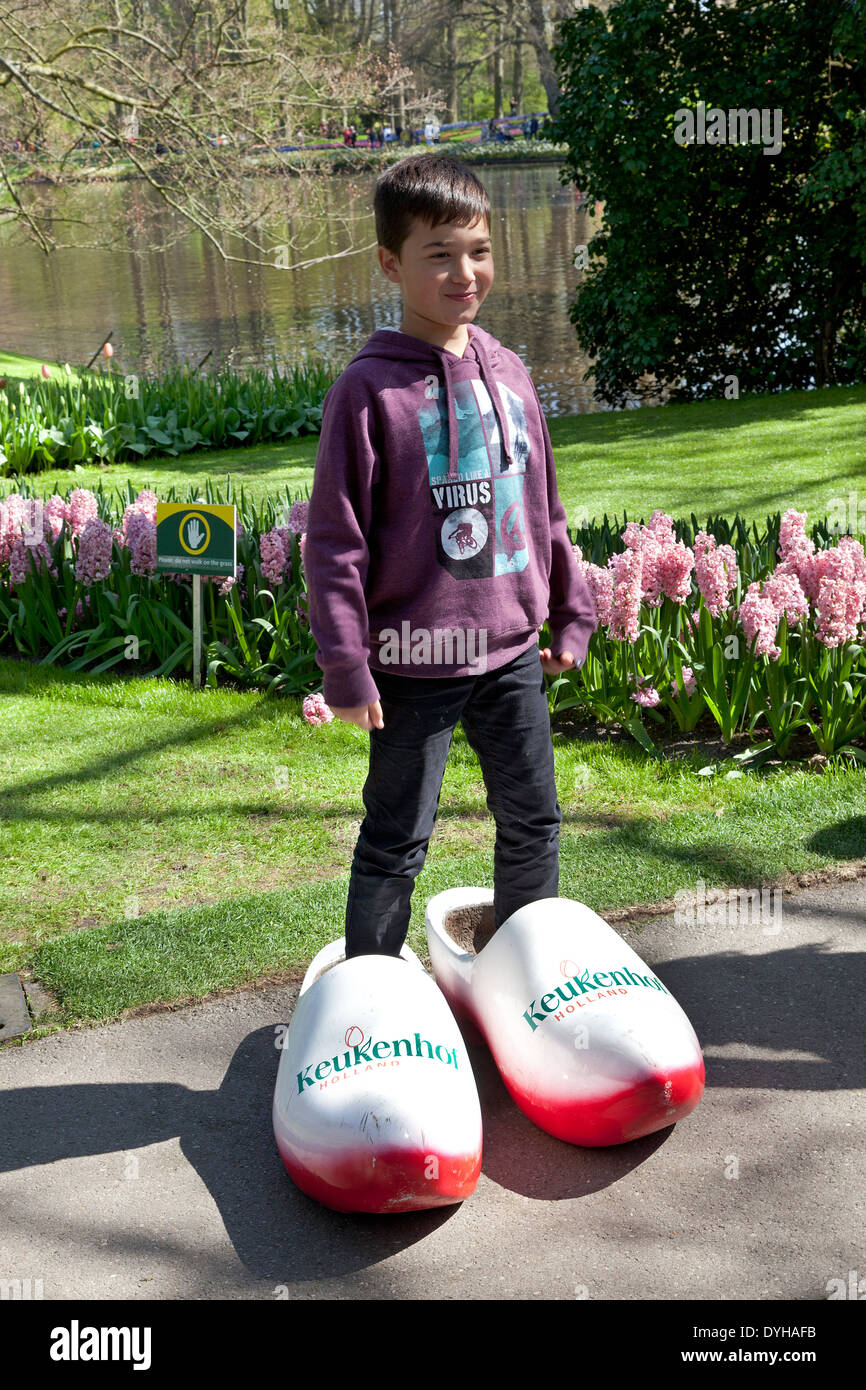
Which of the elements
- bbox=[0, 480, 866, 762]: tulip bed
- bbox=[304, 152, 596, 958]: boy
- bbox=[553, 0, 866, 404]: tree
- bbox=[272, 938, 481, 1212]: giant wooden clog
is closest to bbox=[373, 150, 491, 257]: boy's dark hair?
bbox=[304, 152, 596, 958]: boy

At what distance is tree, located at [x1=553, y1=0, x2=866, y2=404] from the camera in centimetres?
1026

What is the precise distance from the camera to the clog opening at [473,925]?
2.71 meters

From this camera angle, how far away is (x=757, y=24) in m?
10.4

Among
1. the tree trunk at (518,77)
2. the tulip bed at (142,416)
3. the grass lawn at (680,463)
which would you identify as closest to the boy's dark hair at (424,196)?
the grass lawn at (680,463)

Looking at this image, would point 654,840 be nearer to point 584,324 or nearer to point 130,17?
point 584,324

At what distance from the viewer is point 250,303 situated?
65.5ft

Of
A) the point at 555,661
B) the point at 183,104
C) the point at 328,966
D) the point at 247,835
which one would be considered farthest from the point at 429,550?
the point at 183,104

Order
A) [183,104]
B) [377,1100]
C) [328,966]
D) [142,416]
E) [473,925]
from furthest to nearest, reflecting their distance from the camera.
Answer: [183,104] → [142,416] → [473,925] → [328,966] → [377,1100]

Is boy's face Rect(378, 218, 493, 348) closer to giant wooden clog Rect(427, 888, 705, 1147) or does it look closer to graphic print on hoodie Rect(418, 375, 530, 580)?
graphic print on hoodie Rect(418, 375, 530, 580)

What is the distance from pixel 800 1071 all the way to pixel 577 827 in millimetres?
1264

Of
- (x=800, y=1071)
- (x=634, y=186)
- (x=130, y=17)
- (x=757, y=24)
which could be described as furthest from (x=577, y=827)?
(x=130, y=17)

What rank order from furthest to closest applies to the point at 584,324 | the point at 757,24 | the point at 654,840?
the point at 584,324
the point at 757,24
the point at 654,840

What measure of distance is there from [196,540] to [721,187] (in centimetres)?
833

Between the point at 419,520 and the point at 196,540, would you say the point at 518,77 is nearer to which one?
the point at 196,540
